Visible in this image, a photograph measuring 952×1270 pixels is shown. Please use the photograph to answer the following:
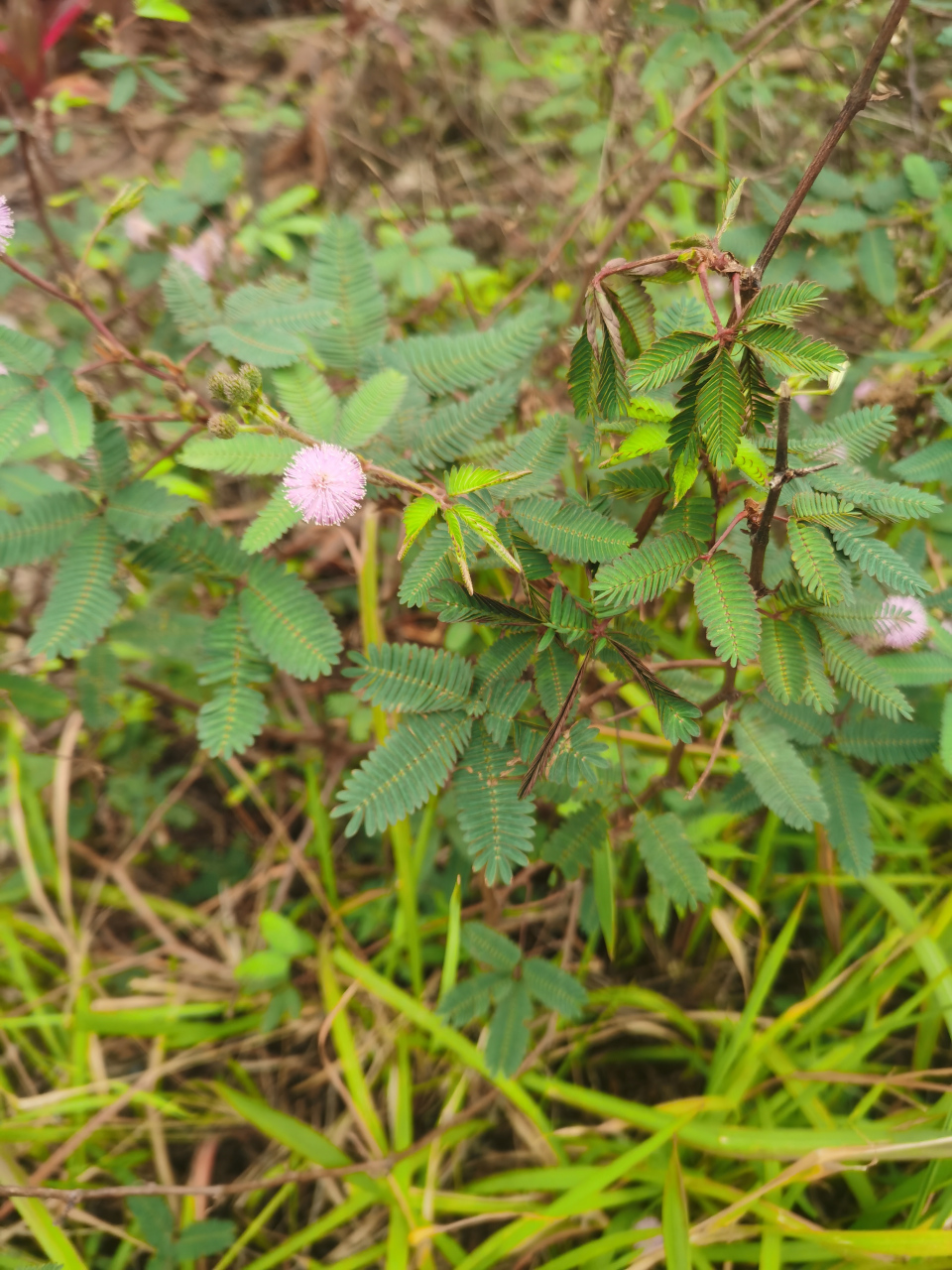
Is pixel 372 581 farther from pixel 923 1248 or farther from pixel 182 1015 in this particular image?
pixel 923 1248

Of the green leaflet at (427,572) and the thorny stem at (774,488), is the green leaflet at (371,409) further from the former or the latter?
the thorny stem at (774,488)

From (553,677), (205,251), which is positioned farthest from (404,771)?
(205,251)

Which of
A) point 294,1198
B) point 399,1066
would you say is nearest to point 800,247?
point 399,1066

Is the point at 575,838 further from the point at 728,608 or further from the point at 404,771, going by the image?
the point at 728,608

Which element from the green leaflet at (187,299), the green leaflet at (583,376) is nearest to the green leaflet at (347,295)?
the green leaflet at (187,299)

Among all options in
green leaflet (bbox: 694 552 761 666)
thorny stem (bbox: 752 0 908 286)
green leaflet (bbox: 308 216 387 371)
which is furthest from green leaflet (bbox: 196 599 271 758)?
thorny stem (bbox: 752 0 908 286)

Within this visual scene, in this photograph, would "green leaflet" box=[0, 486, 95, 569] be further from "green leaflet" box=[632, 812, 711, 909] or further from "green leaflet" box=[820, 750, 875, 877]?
"green leaflet" box=[820, 750, 875, 877]

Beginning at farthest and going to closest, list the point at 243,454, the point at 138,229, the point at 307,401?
the point at 138,229
the point at 307,401
the point at 243,454
